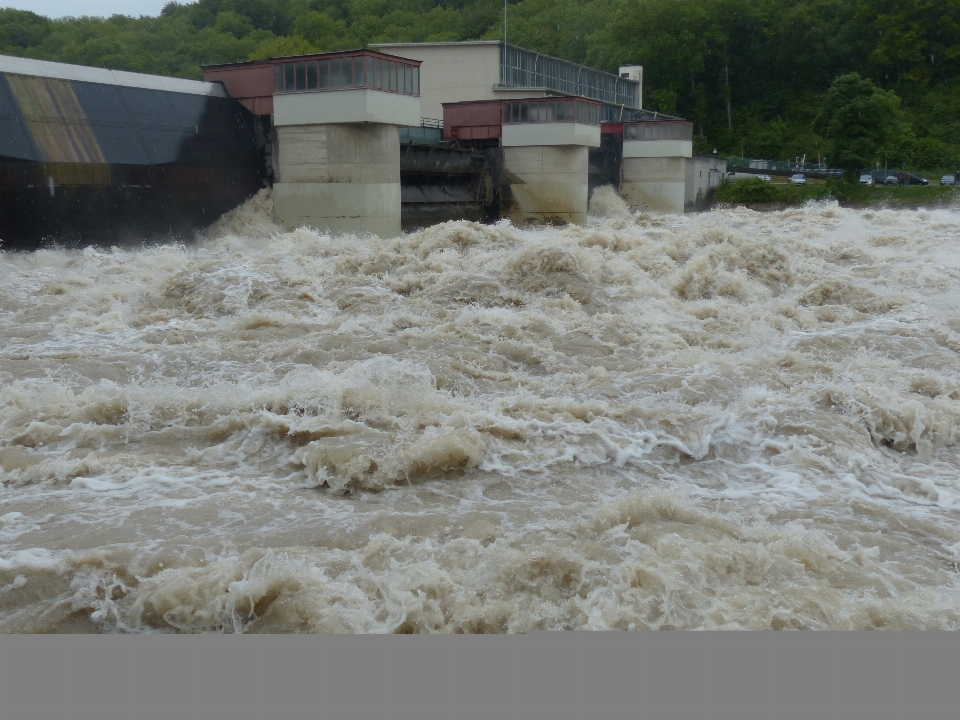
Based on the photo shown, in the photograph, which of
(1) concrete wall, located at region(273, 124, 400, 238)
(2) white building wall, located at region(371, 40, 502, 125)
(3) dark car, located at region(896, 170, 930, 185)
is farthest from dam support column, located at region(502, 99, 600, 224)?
(3) dark car, located at region(896, 170, 930, 185)

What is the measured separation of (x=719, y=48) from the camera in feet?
209

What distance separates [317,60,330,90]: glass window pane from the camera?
23531 millimetres

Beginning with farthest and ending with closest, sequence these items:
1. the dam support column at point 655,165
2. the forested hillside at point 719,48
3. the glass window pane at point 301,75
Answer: the forested hillside at point 719,48, the dam support column at point 655,165, the glass window pane at point 301,75

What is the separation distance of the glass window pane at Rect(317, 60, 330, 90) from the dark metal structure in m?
2.54

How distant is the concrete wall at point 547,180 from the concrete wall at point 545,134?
0.28m

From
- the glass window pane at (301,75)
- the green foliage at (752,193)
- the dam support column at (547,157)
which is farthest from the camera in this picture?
the green foliage at (752,193)

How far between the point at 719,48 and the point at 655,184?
2958cm

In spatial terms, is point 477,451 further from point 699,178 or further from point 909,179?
point 909,179

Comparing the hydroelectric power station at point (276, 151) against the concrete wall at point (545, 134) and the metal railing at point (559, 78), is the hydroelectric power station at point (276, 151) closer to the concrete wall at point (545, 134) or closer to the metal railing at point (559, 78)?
the concrete wall at point (545, 134)

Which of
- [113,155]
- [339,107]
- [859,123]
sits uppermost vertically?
[859,123]

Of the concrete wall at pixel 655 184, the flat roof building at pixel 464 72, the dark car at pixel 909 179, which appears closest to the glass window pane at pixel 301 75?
the flat roof building at pixel 464 72

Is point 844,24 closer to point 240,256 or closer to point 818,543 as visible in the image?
point 240,256

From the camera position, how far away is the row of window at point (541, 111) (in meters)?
31.7

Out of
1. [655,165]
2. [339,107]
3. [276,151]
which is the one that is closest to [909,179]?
[655,165]
